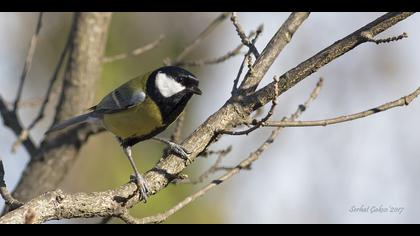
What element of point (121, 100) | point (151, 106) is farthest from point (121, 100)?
point (151, 106)

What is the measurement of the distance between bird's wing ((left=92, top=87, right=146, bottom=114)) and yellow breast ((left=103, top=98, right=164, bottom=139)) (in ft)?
0.13

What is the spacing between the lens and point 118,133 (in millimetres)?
3770

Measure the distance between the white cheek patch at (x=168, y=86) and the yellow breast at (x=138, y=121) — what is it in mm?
95

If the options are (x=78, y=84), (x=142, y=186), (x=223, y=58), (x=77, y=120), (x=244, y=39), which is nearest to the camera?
(x=142, y=186)

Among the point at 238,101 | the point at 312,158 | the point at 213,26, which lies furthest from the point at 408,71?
the point at 238,101

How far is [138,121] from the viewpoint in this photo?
368 centimetres

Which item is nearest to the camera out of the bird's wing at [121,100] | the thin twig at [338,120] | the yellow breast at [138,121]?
the thin twig at [338,120]

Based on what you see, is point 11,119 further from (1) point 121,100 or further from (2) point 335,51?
(2) point 335,51

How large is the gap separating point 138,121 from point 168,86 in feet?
0.88

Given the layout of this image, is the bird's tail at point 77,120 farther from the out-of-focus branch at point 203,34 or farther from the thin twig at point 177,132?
the thin twig at point 177,132

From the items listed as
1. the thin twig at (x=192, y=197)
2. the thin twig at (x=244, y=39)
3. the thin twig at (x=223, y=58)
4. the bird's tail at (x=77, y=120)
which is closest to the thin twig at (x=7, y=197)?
the thin twig at (x=192, y=197)

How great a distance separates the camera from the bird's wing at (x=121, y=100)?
3.79 m
